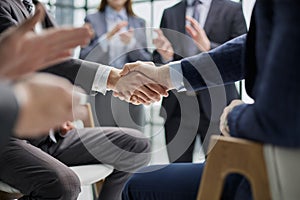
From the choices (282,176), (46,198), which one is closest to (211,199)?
(282,176)

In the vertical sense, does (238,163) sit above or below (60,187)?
above

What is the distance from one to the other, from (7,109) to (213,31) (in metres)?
A: 2.05

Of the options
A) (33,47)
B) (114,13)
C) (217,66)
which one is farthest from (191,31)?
(33,47)

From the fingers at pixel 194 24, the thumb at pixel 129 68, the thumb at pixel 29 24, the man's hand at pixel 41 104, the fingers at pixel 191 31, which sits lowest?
the fingers at pixel 191 31

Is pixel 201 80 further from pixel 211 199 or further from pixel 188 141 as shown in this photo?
pixel 188 141

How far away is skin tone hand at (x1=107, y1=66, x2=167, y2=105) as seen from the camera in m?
1.66

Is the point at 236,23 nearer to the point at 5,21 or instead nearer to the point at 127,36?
the point at 127,36

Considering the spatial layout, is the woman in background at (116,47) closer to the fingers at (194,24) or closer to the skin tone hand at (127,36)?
the skin tone hand at (127,36)

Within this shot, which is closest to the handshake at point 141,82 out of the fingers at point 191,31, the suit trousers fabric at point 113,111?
the fingers at point 191,31

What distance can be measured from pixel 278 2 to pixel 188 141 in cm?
202

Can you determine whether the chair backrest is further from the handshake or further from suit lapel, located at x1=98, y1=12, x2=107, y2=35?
suit lapel, located at x1=98, y1=12, x2=107, y2=35

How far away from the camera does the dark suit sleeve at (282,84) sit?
79cm

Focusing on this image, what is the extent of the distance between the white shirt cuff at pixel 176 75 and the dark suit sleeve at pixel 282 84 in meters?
0.58

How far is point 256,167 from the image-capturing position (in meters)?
0.89
